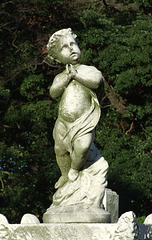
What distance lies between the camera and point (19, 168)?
1538 cm

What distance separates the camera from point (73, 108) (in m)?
6.88

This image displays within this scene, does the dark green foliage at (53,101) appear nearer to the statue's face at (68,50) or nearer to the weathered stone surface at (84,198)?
the weathered stone surface at (84,198)

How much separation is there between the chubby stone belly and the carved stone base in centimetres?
108

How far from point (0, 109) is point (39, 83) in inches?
52.7

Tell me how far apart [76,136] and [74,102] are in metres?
0.43

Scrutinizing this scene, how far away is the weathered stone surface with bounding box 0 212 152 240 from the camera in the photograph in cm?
592

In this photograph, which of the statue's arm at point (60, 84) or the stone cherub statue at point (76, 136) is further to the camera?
the statue's arm at point (60, 84)

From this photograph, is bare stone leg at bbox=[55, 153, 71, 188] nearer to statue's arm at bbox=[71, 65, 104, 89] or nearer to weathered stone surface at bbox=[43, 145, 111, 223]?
weathered stone surface at bbox=[43, 145, 111, 223]

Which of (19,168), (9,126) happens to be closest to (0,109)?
(9,126)

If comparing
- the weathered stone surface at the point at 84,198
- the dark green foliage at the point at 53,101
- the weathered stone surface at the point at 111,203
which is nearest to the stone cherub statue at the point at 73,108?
the weathered stone surface at the point at 84,198

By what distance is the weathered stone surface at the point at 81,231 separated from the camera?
5918mm

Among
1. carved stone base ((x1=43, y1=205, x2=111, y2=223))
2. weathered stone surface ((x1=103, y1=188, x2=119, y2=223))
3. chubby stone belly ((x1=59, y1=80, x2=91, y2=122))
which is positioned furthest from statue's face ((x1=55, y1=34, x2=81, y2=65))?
carved stone base ((x1=43, y1=205, x2=111, y2=223))

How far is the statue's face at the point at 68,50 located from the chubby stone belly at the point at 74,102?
1.04 ft

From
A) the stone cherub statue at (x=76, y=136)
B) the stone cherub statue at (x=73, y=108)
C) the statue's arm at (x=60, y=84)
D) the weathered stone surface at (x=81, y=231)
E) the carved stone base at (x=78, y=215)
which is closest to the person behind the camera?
the weathered stone surface at (x=81, y=231)
